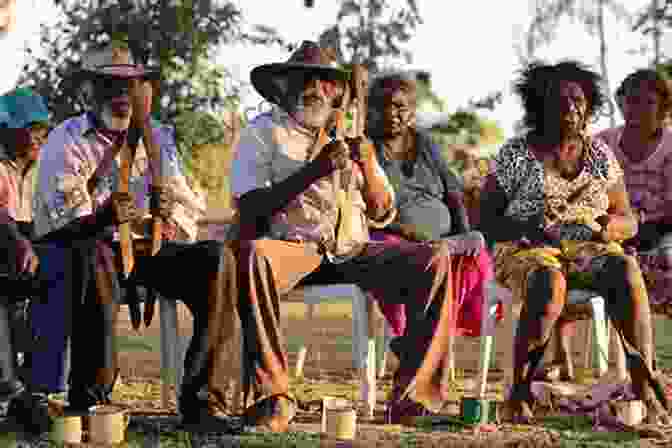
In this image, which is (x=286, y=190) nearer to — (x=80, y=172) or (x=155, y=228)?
(x=155, y=228)

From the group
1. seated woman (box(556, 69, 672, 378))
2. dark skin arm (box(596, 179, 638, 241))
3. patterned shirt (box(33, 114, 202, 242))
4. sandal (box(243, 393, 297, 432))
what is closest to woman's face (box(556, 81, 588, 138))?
dark skin arm (box(596, 179, 638, 241))

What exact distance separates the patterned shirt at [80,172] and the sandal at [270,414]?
1.06m

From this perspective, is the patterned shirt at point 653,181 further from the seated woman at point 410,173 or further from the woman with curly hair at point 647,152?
the seated woman at point 410,173

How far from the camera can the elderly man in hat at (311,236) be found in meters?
5.28

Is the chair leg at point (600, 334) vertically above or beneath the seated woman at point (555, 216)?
beneath

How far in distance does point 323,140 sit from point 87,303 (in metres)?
1.43

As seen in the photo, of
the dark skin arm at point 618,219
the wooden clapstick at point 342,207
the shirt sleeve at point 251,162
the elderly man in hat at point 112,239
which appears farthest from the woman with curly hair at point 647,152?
the elderly man in hat at point 112,239

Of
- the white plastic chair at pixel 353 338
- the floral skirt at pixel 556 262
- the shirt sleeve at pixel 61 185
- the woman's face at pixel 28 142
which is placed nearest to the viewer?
the shirt sleeve at pixel 61 185

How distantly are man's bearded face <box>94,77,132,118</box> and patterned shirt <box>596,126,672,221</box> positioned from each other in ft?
9.18

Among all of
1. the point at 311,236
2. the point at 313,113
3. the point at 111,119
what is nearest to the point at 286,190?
the point at 311,236

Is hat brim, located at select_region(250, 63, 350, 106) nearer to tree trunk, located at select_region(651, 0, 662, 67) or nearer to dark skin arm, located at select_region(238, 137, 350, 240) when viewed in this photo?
dark skin arm, located at select_region(238, 137, 350, 240)

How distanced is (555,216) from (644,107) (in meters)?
1.14

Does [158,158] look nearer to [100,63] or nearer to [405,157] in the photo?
[100,63]

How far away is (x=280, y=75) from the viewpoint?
19.7ft
